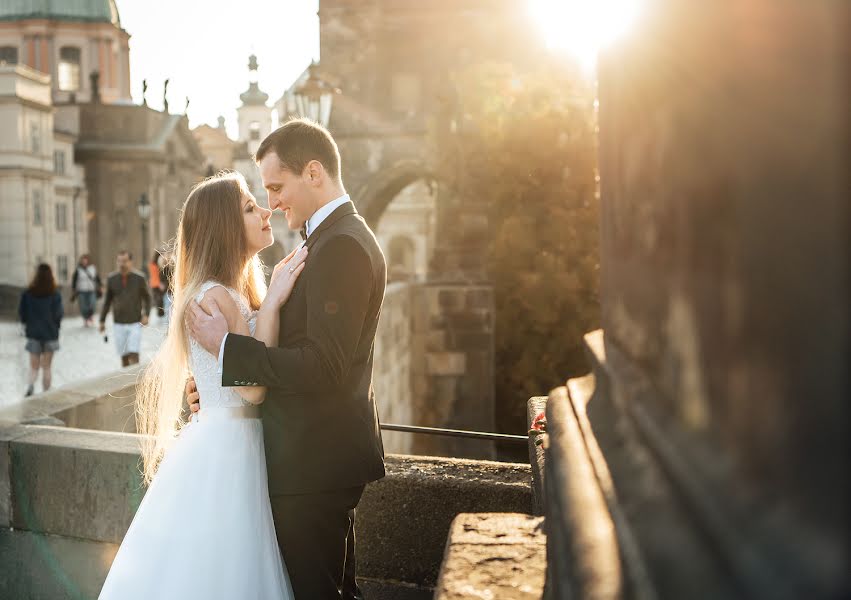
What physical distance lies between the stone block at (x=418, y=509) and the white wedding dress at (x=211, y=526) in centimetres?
100

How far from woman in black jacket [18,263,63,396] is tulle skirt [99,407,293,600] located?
398 inches

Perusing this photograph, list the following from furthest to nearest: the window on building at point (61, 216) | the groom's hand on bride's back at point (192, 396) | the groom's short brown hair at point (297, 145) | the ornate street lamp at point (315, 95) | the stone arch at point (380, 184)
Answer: the window on building at point (61, 216) < the stone arch at point (380, 184) < the ornate street lamp at point (315, 95) < the groom's hand on bride's back at point (192, 396) < the groom's short brown hair at point (297, 145)

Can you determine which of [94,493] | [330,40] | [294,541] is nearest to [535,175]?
[94,493]

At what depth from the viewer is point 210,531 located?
2.62 metres

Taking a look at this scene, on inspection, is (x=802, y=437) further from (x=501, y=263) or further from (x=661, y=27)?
(x=501, y=263)

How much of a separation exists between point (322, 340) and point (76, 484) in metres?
1.93

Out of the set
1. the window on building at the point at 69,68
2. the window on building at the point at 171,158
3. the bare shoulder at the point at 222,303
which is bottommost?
the bare shoulder at the point at 222,303

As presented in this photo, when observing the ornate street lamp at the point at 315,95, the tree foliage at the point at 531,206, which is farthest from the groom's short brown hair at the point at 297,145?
the tree foliage at the point at 531,206

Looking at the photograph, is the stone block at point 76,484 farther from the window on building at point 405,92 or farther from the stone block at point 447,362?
the window on building at point 405,92

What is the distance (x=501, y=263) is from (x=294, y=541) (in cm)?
1378

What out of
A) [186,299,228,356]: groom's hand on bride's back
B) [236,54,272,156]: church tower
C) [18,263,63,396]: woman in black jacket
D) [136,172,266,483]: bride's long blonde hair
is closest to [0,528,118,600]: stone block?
[136,172,266,483]: bride's long blonde hair

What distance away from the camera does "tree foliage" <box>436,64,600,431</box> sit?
14.9m

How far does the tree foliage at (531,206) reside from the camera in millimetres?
14914

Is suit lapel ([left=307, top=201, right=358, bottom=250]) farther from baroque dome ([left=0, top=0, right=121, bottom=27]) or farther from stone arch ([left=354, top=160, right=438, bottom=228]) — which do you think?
baroque dome ([left=0, top=0, right=121, bottom=27])
